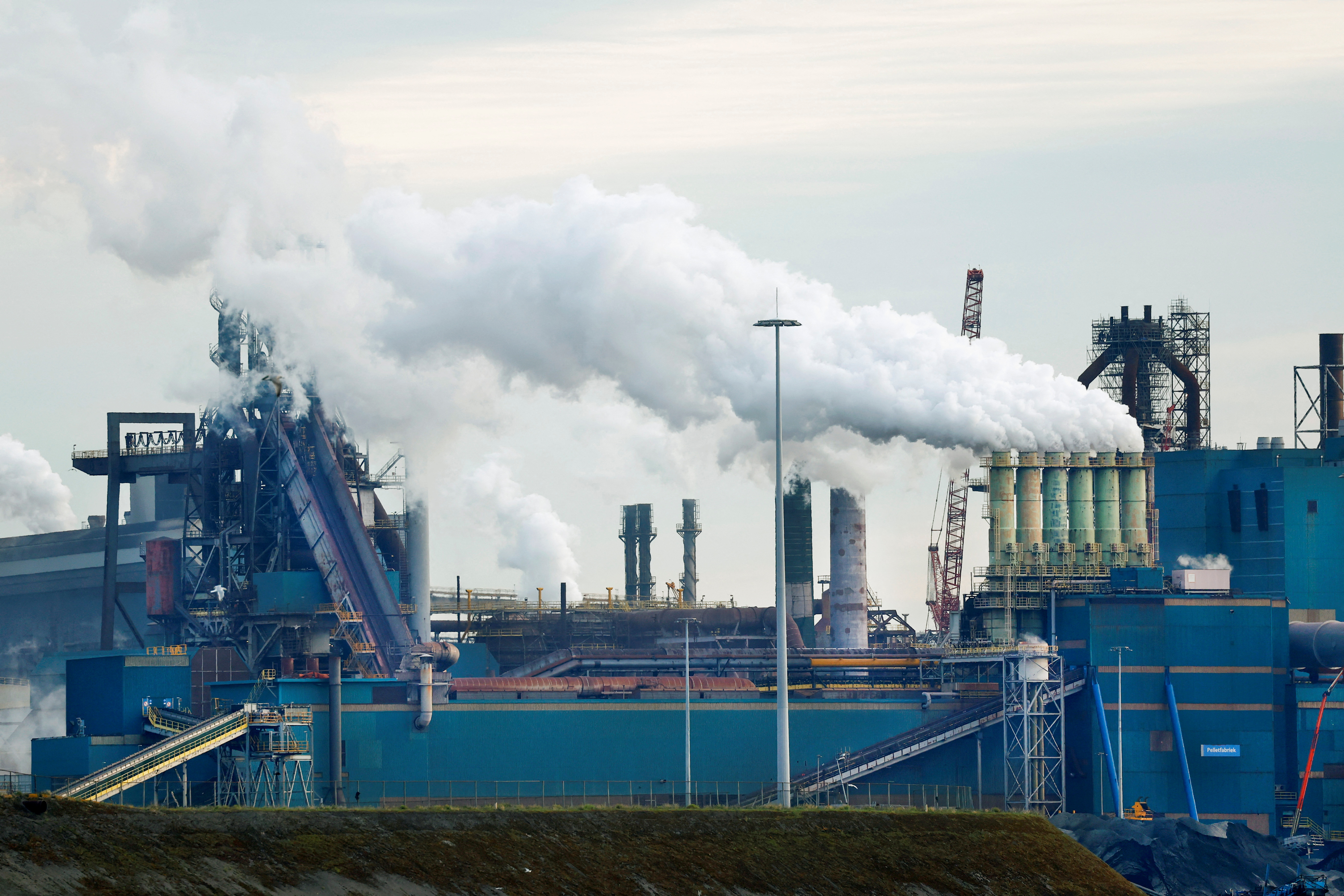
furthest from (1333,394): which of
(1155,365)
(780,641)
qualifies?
(780,641)

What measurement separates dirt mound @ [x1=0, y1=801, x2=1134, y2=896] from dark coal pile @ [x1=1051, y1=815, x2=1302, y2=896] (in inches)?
616

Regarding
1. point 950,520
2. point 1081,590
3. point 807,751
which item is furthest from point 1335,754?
point 950,520

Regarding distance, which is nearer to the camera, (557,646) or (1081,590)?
(1081,590)

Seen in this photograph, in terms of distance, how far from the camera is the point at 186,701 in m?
97.4

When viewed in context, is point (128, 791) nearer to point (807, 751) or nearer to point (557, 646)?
point (807, 751)

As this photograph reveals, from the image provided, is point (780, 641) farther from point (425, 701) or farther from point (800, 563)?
point (800, 563)

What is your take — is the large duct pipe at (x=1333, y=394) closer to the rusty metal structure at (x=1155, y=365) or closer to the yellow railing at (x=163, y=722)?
the rusty metal structure at (x=1155, y=365)

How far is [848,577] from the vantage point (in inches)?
4668

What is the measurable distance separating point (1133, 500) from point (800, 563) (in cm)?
2693

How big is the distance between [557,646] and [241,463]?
26.2 m

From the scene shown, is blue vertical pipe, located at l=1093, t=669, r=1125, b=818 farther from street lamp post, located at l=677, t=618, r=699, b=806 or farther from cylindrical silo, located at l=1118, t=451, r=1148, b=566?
street lamp post, located at l=677, t=618, r=699, b=806

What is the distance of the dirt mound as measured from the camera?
47.0 meters

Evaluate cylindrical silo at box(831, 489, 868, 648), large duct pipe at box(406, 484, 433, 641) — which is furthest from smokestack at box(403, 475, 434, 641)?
cylindrical silo at box(831, 489, 868, 648)

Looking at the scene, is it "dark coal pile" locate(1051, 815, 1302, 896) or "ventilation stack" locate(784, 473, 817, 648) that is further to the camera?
"ventilation stack" locate(784, 473, 817, 648)
